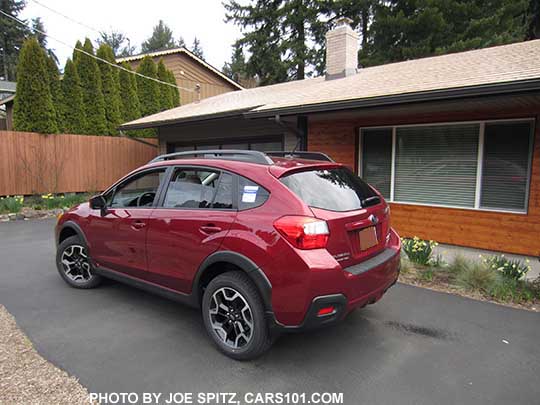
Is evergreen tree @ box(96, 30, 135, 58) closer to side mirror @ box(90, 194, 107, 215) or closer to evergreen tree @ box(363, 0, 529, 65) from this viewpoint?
evergreen tree @ box(363, 0, 529, 65)

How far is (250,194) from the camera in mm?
2881

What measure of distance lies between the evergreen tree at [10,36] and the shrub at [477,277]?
46.2 metres

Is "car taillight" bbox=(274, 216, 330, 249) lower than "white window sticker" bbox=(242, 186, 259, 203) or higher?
lower

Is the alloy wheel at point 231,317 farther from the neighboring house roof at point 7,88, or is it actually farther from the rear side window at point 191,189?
the neighboring house roof at point 7,88

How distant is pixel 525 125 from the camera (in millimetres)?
5820

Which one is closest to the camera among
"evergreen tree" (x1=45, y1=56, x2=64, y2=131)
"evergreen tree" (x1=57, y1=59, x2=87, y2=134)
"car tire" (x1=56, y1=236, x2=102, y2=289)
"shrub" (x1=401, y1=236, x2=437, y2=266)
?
"car tire" (x1=56, y1=236, x2=102, y2=289)

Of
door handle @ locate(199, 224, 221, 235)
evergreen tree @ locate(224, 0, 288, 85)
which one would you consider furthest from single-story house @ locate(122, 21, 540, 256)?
evergreen tree @ locate(224, 0, 288, 85)

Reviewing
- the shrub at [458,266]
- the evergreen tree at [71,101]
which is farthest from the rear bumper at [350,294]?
the evergreen tree at [71,101]

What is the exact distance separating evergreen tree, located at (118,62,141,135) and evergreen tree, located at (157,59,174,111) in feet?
5.07

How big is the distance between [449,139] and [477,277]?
9.73 ft

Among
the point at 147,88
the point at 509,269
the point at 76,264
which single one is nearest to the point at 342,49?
the point at 509,269

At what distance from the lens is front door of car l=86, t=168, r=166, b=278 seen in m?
3.59

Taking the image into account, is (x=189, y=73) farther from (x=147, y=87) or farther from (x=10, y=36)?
(x=10, y=36)

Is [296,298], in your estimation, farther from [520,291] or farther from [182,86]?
[182,86]
